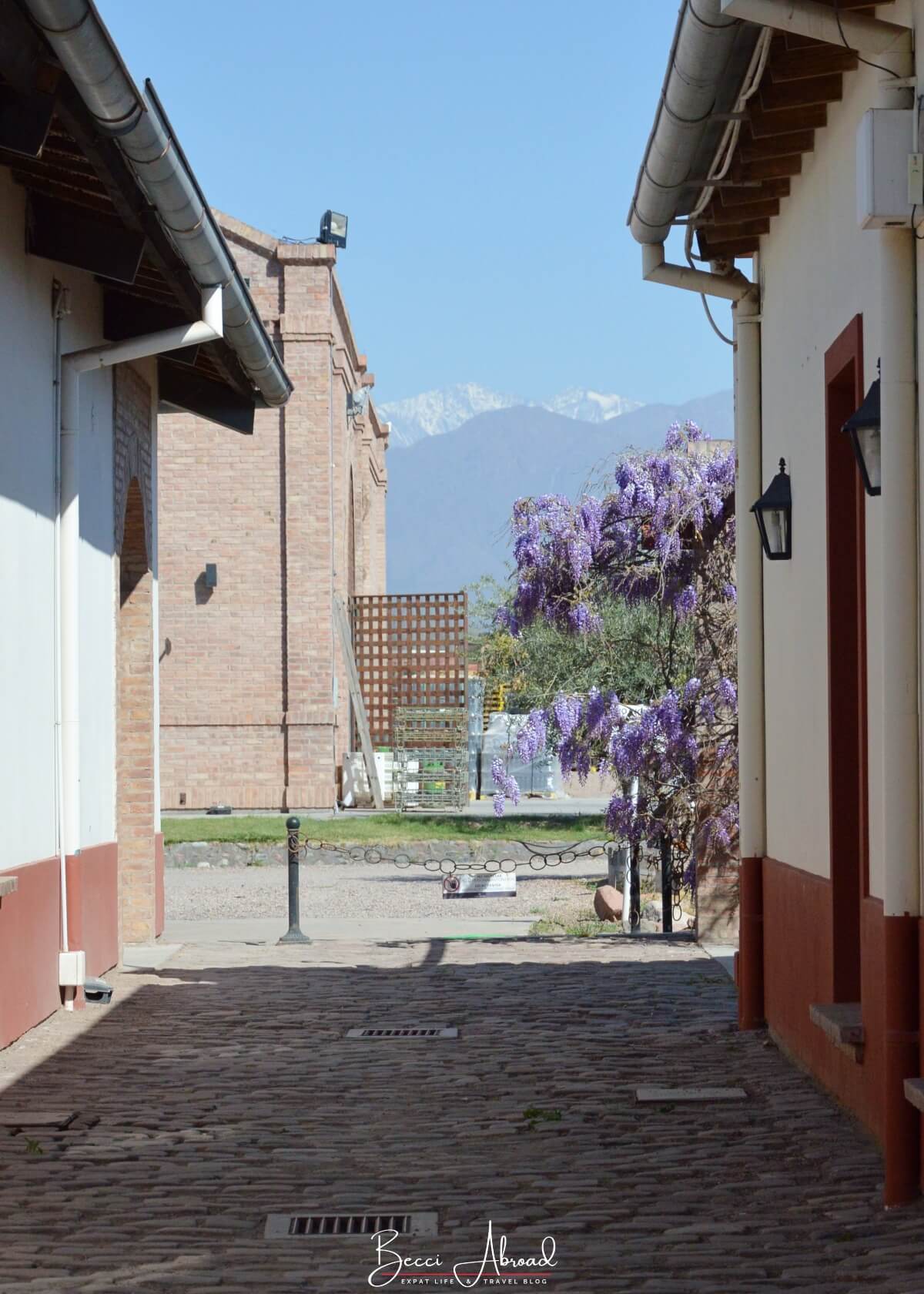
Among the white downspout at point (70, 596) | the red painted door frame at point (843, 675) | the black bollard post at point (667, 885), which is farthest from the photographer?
the black bollard post at point (667, 885)

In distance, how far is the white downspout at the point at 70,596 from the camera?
8602 millimetres

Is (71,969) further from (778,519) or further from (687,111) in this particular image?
(687,111)

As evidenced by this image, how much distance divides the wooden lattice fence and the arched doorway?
619 inches

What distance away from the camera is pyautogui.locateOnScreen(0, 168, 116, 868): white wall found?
761cm

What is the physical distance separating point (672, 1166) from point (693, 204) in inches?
160

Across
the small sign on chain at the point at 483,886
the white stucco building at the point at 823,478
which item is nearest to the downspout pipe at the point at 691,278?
the white stucco building at the point at 823,478

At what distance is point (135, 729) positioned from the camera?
11469 mm

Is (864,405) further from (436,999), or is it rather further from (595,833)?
(595,833)

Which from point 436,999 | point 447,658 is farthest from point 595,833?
point 436,999

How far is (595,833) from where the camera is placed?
2098cm

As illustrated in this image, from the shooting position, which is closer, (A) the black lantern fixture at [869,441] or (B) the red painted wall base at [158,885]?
(A) the black lantern fixture at [869,441]

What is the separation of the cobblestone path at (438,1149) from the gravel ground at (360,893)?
19.0ft

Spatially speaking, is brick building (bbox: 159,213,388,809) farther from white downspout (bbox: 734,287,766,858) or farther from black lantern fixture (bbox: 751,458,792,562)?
black lantern fixture (bbox: 751,458,792,562)

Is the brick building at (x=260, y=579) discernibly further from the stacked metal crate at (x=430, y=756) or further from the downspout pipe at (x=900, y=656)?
the downspout pipe at (x=900, y=656)
